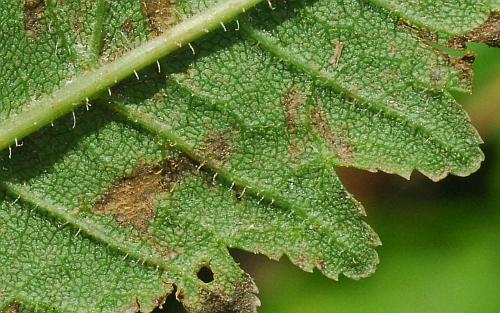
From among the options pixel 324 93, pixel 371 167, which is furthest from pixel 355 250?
pixel 324 93

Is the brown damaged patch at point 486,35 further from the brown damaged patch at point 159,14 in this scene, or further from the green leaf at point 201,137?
the brown damaged patch at point 159,14

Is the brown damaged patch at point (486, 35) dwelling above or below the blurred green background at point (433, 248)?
above

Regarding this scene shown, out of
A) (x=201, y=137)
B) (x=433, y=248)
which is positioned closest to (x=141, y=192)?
(x=201, y=137)

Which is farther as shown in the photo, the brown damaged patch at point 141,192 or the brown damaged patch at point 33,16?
the brown damaged patch at point 141,192

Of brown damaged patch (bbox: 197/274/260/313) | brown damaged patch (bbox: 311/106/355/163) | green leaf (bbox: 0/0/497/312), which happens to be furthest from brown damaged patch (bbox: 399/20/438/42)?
brown damaged patch (bbox: 197/274/260/313)

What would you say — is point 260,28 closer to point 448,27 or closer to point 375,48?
point 375,48

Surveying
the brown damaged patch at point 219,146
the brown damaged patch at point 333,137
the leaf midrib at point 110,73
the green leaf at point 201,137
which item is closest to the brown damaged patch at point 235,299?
the green leaf at point 201,137
